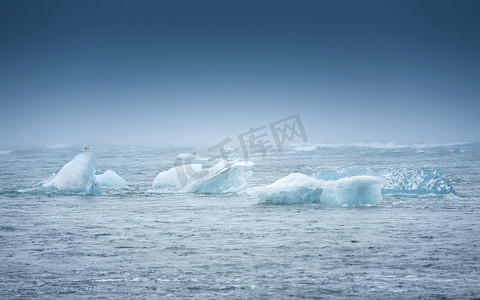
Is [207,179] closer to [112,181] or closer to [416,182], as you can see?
[112,181]

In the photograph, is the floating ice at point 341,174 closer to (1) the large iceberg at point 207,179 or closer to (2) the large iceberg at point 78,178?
(1) the large iceberg at point 207,179

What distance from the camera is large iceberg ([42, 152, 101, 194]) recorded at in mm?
17719

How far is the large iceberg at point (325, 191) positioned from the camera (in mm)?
13930

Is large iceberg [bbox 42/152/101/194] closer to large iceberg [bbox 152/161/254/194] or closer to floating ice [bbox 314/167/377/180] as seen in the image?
large iceberg [bbox 152/161/254/194]

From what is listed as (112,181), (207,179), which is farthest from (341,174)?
(112,181)

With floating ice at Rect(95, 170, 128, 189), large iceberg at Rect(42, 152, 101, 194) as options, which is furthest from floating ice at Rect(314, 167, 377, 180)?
floating ice at Rect(95, 170, 128, 189)

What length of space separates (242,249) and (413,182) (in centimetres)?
891

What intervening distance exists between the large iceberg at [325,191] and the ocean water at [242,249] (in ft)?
1.24

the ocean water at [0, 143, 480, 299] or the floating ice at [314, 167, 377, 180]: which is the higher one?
the floating ice at [314, 167, 377, 180]

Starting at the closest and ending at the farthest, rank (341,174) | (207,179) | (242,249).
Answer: (242,249) → (341,174) → (207,179)

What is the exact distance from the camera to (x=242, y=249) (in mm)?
9398

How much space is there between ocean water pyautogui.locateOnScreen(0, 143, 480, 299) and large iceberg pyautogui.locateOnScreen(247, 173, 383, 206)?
14.9 inches

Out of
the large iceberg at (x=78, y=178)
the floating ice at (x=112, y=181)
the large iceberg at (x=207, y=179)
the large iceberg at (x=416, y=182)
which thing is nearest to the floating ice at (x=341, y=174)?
the large iceberg at (x=416, y=182)

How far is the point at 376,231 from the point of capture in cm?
1075
